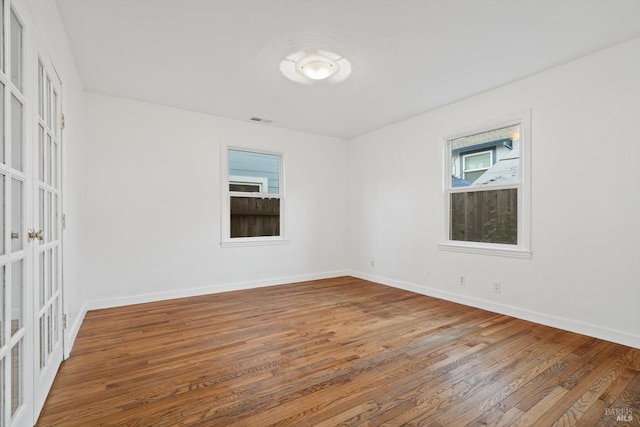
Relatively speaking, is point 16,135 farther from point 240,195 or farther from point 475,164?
point 475,164

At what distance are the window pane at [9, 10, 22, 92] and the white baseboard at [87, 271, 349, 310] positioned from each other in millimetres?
3105

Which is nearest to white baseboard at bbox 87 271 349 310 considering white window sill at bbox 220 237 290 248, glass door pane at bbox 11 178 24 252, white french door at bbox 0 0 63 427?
white window sill at bbox 220 237 290 248

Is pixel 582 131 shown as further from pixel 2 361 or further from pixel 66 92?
pixel 66 92

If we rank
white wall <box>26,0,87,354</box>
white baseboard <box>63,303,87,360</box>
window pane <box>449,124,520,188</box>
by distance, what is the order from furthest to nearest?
window pane <box>449,124,520,188</box> < white baseboard <box>63,303,87,360</box> < white wall <box>26,0,87,354</box>

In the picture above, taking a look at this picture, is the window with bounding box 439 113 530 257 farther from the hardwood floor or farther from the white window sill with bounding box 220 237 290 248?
the white window sill with bounding box 220 237 290 248

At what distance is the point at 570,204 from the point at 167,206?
15.2ft

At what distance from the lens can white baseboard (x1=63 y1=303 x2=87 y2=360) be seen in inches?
96.9

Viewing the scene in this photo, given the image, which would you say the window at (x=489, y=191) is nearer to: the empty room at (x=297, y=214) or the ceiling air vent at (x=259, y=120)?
the empty room at (x=297, y=214)

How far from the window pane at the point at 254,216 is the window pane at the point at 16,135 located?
10.9 feet

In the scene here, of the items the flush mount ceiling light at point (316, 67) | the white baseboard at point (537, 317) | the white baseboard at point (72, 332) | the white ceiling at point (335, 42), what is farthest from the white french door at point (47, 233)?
the white baseboard at point (537, 317)

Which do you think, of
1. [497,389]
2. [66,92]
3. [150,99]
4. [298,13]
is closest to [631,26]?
[298,13]

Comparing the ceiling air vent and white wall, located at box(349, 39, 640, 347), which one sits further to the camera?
the ceiling air vent

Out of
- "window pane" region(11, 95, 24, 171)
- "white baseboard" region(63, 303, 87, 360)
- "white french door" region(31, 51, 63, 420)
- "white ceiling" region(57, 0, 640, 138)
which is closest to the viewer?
"window pane" region(11, 95, 24, 171)

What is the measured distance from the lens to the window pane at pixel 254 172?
191 inches
